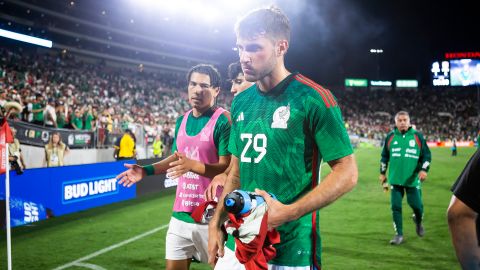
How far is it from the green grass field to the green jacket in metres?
1.20

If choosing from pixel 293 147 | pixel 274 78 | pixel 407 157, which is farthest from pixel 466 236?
pixel 407 157

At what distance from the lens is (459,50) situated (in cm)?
8044

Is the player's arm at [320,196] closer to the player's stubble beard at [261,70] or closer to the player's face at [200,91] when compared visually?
the player's stubble beard at [261,70]

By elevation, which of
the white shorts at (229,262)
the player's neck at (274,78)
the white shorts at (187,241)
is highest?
Result: the player's neck at (274,78)

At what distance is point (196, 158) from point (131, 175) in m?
0.80

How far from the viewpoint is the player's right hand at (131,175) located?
3727 mm

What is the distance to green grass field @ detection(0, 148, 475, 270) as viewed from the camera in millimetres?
7211

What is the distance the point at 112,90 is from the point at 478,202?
3561 cm

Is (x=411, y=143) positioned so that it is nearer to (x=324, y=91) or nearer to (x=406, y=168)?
(x=406, y=168)

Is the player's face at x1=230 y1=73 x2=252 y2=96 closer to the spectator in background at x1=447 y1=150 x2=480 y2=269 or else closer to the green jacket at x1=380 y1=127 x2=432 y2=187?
the spectator in background at x1=447 y1=150 x2=480 y2=269

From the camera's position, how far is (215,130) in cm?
443

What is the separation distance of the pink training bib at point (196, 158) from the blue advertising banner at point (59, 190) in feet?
19.4

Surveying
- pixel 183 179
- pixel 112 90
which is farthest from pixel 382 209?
pixel 112 90

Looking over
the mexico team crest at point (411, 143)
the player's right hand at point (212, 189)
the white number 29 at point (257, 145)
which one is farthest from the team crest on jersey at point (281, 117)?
the mexico team crest at point (411, 143)
